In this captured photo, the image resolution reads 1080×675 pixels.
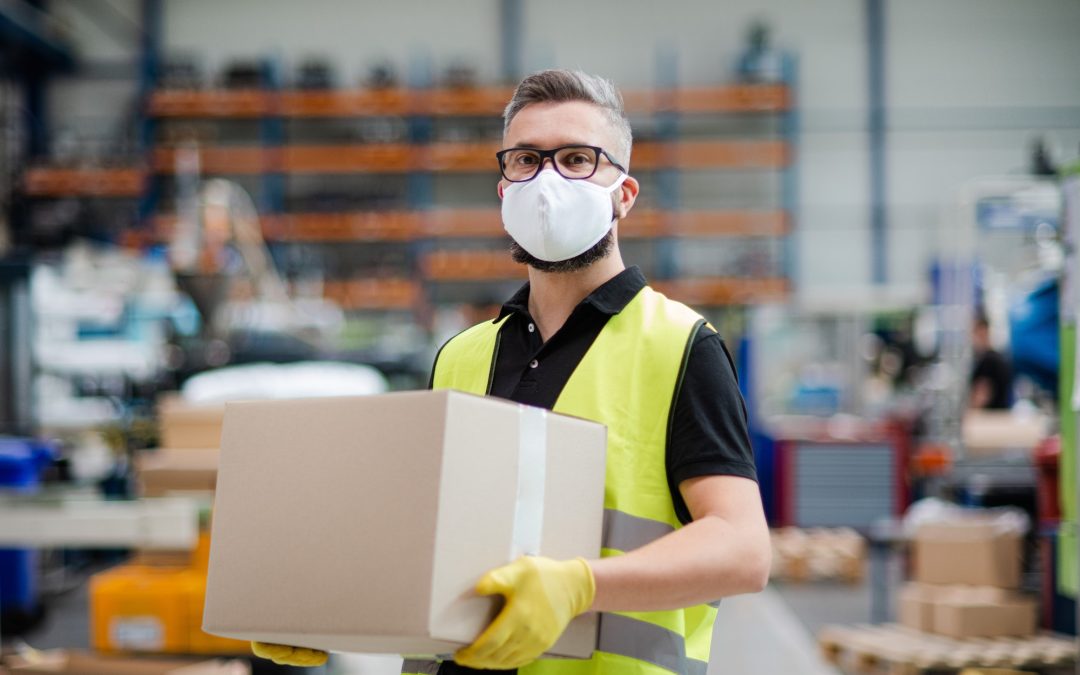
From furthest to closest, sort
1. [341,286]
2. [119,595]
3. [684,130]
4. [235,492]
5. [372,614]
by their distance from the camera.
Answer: [684,130], [341,286], [119,595], [235,492], [372,614]

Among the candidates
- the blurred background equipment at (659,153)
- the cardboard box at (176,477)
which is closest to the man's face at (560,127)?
the cardboard box at (176,477)

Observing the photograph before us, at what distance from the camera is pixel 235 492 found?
127 centimetres

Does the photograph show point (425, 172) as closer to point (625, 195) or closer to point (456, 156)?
point (456, 156)

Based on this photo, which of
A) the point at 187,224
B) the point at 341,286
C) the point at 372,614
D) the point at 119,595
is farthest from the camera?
the point at 341,286

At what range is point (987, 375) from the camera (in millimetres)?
7277

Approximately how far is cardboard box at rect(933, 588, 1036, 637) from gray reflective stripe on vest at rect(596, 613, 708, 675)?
11.7 ft

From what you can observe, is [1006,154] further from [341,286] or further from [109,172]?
[109,172]

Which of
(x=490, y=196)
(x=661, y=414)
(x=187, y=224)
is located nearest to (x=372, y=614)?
(x=661, y=414)

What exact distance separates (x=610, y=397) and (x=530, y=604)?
332 millimetres

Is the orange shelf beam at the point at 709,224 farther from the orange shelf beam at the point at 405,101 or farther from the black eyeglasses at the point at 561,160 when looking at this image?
the black eyeglasses at the point at 561,160

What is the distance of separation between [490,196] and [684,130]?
7.82ft

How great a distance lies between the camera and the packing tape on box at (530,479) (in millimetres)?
1211

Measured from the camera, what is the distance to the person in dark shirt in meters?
7.22

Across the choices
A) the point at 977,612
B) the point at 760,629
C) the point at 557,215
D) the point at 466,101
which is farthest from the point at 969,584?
the point at 466,101
